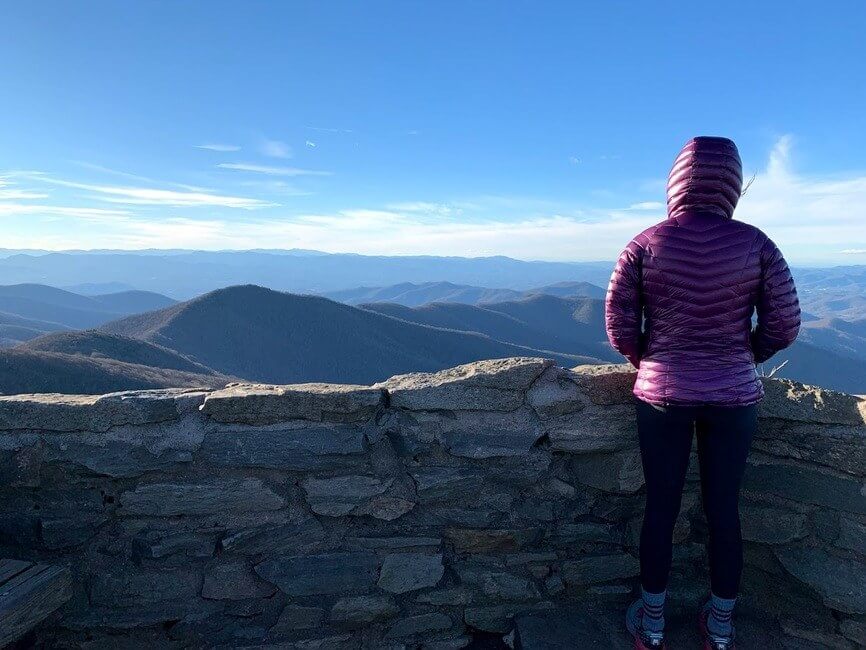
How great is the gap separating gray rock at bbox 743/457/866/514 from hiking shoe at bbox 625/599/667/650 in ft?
2.82

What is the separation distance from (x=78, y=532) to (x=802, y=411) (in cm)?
358

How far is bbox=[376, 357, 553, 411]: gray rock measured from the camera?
268cm

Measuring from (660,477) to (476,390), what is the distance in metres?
0.92

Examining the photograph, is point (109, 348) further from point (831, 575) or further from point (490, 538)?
point (831, 575)

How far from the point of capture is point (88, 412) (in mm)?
2574

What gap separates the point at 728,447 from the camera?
219 cm

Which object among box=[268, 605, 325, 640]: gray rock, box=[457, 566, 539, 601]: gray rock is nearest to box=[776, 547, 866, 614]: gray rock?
box=[457, 566, 539, 601]: gray rock

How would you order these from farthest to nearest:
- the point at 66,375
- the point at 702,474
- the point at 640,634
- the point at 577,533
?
the point at 66,375 → the point at 577,533 → the point at 640,634 → the point at 702,474

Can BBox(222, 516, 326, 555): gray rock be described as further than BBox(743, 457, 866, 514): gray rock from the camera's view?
Yes

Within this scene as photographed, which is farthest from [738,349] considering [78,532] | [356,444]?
[78,532]

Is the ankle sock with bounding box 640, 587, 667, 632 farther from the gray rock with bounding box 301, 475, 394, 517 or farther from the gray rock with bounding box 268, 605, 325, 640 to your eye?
the gray rock with bounding box 268, 605, 325, 640

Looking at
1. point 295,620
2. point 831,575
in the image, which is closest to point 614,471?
point 831,575

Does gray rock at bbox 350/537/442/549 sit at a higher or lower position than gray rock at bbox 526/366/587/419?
lower

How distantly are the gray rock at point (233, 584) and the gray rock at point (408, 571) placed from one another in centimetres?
58
